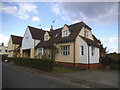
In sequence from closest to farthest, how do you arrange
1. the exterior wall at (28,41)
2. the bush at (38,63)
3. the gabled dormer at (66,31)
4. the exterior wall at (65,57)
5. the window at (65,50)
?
1. the bush at (38,63)
2. the exterior wall at (65,57)
3. the window at (65,50)
4. the gabled dormer at (66,31)
5. the exterior wall at (28,41)

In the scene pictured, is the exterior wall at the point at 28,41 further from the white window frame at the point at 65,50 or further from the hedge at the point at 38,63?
the white window frame at the point at 65,50

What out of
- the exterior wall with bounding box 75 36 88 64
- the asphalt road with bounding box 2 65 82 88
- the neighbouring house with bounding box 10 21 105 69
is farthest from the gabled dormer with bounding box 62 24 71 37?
the asphalt road with bounding box 2 65 82 88

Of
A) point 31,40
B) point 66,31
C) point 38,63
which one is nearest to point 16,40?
point 31,40

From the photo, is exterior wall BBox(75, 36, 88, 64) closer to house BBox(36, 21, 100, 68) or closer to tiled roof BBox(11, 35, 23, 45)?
house BBox(36, 21, 100, 68)

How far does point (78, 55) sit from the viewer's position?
63.7ft

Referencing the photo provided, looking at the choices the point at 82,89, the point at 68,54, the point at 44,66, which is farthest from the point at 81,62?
the point at 82,89

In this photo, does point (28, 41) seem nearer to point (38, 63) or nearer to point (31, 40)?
point (31, 40)

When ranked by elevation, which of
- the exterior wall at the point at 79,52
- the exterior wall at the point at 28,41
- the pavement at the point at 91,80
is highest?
Answer: the exterior wall at the point at 28,41

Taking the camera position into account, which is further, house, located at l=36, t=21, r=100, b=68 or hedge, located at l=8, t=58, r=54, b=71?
house, located at l=36, t=21, r=100, b=68

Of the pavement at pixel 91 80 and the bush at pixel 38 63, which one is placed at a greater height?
the bush at pixel 38 63

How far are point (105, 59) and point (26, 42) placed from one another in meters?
19.2

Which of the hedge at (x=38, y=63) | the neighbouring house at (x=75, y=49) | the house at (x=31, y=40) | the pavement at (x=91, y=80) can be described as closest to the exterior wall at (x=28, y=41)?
the house at (x=31, y=40)

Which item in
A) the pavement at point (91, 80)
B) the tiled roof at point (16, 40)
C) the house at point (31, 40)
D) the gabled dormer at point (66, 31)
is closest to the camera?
the pavement at point (91, 80)

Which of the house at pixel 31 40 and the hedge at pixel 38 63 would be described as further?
the house at pixel 31 40
